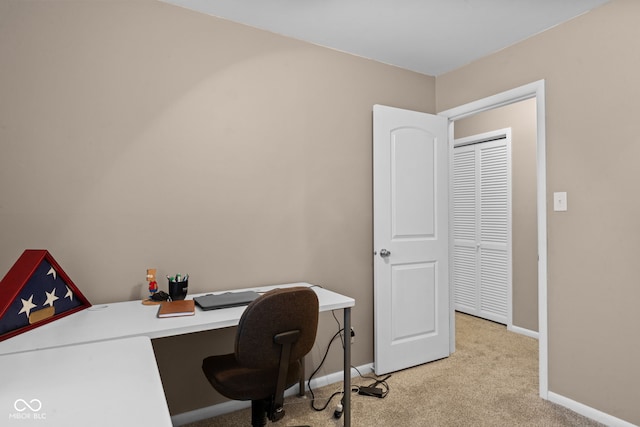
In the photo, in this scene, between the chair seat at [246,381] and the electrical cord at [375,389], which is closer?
the chair seat at [246,381]

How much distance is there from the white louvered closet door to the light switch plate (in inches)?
59.2

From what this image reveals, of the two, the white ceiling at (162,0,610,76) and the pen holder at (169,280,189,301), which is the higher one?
the white ceiling at (162,0,610,76)

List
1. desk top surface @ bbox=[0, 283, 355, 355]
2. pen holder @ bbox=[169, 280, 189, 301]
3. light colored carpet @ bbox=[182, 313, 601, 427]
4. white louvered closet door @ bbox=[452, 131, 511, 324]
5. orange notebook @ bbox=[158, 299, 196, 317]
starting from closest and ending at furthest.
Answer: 1. desk top surface @ bbox=[0, 283, 355, 355]
2. orange notebook @ bbox=[158, 299, 196, 317]
3. pen holder @ bbox=[169, 280, 189, 301]
4. light colored carpet @ bbox=[182, 313, 601, 427]
5. white louvered closet door @ bbox=[452, 131, 511, 324]

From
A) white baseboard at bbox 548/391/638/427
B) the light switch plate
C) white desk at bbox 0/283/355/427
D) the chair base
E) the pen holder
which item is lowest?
white baseboard at bbox 548/391/638/427

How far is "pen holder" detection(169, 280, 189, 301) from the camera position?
188 cm

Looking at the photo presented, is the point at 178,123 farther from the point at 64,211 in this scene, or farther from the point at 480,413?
the point at 480,413

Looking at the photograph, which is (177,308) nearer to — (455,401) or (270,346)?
(270,346)

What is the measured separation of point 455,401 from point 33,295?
91.5 inches

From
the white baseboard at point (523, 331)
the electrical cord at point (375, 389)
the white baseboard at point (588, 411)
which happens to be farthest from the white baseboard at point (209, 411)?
the white baseboard at point (523, 331)

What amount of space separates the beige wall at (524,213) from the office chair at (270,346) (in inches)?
112

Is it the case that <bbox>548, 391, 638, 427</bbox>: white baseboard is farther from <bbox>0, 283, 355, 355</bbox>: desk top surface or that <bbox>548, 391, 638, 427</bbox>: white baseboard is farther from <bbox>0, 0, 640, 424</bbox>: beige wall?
<bbox>0, 283, 355, 355</bbox>: desk top surface

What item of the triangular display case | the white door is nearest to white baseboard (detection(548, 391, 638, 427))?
the white door

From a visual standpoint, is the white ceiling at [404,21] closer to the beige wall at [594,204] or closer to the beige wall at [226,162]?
the beige wall at [226,162]

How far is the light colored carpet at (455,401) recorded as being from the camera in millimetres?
2096
